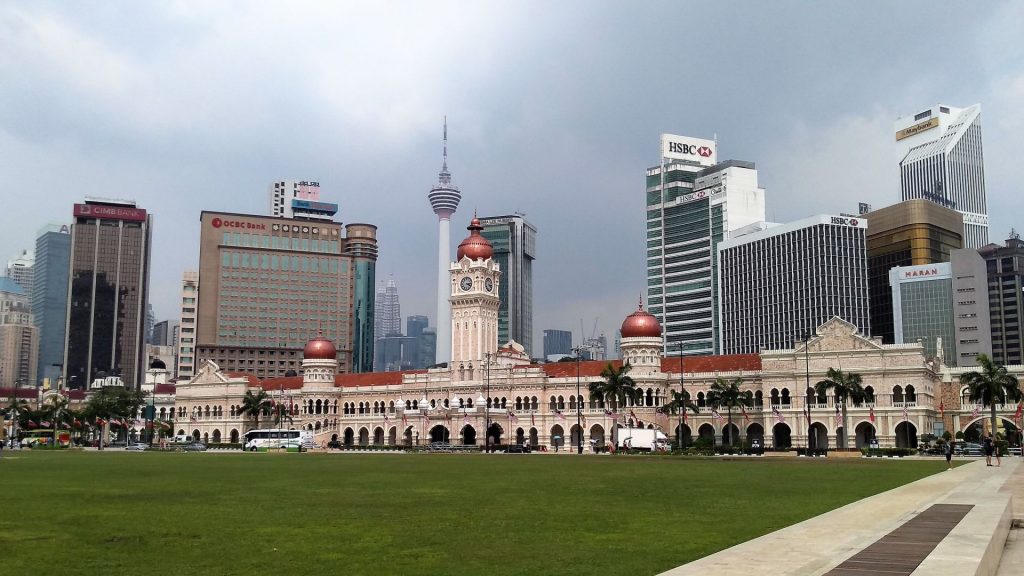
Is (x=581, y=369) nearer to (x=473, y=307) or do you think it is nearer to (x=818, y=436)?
(x=473, y=307)

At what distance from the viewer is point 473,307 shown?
13100cm

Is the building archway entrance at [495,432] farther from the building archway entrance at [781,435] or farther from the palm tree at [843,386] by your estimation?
the palm tree at [843,386]

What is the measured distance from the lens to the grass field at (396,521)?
19.1 metres

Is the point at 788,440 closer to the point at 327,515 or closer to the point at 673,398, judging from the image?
the point at 673,398

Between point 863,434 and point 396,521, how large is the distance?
282ft

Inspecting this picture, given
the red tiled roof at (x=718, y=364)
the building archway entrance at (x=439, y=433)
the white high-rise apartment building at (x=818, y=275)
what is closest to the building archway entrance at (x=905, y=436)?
the red tiled roof at (x=718, y=364)

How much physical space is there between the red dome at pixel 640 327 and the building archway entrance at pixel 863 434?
2546 cm

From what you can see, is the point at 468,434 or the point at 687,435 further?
the point at 468,434

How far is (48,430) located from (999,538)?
15602 cm

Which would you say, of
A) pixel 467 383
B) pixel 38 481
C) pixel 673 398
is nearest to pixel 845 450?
pixel 673 398

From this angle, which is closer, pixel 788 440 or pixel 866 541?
pixel 866 541

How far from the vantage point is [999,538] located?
19578mm

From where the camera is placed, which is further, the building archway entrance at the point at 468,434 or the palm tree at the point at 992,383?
the building archway entrance at the point at 468,434

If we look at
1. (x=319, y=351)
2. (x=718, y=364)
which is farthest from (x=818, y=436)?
(x=319, y=351)
